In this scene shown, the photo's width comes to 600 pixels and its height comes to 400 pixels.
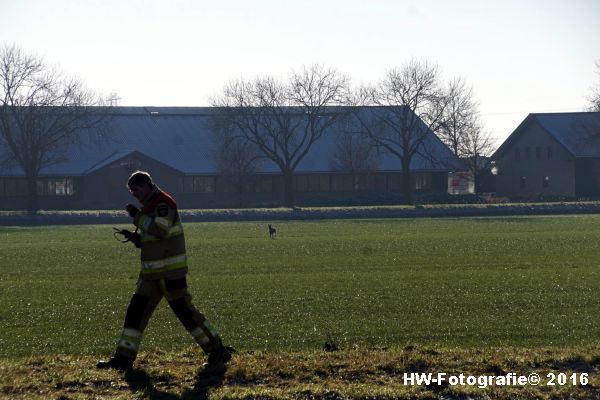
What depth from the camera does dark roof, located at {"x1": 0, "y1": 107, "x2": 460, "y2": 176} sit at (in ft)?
272

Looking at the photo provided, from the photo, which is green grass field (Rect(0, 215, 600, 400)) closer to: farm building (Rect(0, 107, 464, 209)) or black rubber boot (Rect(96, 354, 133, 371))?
black rubber boot (Rect(96, 354, 133, 371))

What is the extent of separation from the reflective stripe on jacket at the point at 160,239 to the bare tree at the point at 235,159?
71289 millimetres

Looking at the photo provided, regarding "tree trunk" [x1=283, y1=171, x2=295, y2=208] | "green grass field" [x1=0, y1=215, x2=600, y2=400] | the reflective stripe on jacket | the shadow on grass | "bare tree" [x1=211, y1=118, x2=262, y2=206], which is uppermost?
"bare tree" [x1=211, y1=118, x2=262, y2=206]

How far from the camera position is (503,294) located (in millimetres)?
17766

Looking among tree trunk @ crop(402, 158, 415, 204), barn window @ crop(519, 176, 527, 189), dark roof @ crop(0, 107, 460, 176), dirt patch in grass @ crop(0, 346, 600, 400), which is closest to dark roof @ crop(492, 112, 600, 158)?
barn window @ crop(519, 176, 527, 189)

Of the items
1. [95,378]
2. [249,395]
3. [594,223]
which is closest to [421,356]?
[249,395]

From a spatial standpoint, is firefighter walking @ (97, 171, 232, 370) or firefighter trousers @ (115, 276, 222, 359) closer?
firefighter walking @ (97, 171, 232, 370)

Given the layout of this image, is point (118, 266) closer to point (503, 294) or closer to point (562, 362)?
point (503, 294)

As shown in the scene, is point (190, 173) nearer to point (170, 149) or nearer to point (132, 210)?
point (170, 149)

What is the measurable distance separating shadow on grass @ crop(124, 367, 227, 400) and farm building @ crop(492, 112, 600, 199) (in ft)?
238

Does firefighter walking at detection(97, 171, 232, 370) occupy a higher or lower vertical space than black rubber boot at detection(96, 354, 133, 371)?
higher

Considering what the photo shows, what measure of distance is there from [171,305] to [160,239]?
28.4 inches

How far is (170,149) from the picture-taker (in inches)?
3428

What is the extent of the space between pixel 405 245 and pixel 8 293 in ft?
52.8
